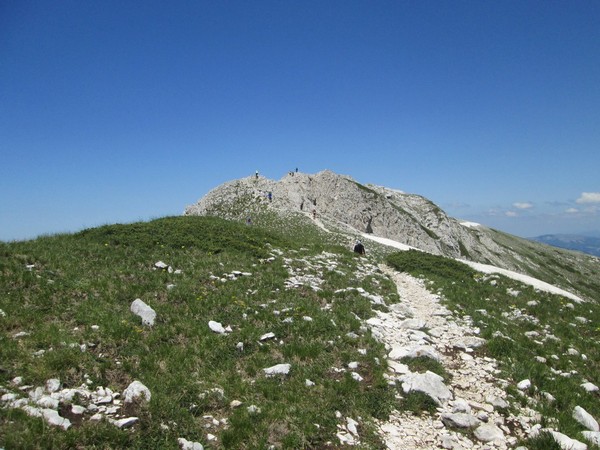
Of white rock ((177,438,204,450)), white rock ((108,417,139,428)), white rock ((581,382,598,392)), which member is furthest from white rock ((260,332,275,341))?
white rock ((581,382,598,392))

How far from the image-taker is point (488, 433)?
7891mm

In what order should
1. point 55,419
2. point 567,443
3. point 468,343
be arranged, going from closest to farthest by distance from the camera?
point 55,419
point 567,443
point 468,343

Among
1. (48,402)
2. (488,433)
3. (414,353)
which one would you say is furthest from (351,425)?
(48,402)

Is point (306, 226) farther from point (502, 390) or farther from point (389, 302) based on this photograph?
point (502, 390)

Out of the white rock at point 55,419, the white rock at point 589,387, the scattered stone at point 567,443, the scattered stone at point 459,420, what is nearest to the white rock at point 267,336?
the scattered stone at point 459,420

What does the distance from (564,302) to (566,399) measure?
45.0 ft

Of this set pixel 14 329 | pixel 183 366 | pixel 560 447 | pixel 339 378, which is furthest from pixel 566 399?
pixel 14 329

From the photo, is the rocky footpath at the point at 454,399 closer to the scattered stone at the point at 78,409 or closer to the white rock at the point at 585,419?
the white rock at the point at 585,419

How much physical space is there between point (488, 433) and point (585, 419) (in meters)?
2.61

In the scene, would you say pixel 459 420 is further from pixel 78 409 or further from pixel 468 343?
pixel 78 409

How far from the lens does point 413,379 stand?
9.51 metres

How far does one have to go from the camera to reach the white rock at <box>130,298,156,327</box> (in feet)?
36.8

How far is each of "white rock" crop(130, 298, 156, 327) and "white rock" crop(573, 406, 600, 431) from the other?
11661 millimetres

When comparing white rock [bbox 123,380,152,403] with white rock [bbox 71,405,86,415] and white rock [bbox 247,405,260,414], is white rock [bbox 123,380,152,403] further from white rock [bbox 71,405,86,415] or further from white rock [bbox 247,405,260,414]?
white rock [bbox 247,405,260,414]
